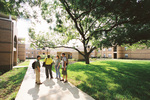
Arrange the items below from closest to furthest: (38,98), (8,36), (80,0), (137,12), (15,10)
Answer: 1. (38,98)
2. (137,12)
3. (80,0)
4. (15,10)
5. (8,36)

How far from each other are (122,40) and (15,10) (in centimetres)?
930

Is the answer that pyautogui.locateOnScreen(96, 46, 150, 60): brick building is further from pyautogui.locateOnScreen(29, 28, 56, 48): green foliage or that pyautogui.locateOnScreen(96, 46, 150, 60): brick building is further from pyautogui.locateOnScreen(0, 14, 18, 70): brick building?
pyautogui.locateOnScreen(0, 14, 18, 70): brick building

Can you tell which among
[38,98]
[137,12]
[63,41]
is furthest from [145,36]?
[63,41]

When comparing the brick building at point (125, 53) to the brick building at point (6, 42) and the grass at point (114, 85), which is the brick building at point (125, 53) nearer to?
the grass at point (114, 85)

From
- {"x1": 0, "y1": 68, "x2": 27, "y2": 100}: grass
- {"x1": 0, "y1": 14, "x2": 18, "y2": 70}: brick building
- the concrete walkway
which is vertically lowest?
{"x1": 0, "y1": 68, "x2": 27, "y2": 100}: grass

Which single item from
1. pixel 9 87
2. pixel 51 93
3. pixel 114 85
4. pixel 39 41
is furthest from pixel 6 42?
pixel 114 85

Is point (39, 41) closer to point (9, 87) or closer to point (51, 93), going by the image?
point (9, 87)

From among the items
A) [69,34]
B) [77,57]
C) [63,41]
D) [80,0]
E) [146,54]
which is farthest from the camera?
[146,54]

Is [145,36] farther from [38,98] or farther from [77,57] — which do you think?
[77,57]

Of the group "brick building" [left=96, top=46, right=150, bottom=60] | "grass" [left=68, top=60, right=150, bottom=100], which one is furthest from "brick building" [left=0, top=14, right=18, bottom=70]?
"brick building" [left=96, top=46, right=150, bottom=60]

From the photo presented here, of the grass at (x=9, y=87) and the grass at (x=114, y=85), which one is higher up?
the grass at (x=114, y=85)

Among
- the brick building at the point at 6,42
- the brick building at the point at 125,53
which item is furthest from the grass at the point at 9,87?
the brick building at the point at 125,53

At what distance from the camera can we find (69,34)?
15727 millimetres

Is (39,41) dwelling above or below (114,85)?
above
